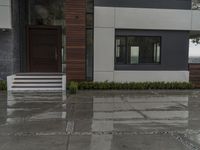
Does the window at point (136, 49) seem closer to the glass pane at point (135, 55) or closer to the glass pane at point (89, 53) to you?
the glass pane at point (135, 55)

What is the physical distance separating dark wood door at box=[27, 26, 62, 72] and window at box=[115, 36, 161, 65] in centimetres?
388

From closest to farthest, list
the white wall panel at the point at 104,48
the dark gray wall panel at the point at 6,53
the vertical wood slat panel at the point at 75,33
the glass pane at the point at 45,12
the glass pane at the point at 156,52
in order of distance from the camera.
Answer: the vertical wood slat panel at the point at 75,33
the dark gray wall panel at the point at 6,53
the white wall panel at the point at 104,48
the glass pane at the point at 156,52
the glass pane at the point at 45,12

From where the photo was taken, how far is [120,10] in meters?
13.4

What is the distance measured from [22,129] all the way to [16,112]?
193cm

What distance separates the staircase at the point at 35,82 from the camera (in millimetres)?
12570

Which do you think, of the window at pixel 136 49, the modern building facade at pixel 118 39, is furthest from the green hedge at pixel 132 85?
the window at pixel 136 49

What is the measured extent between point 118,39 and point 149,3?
7.93 feet

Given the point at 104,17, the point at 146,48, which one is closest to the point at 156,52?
the point at 146,48

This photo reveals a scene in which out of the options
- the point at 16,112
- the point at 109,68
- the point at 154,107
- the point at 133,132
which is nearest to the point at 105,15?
the point at 109,68

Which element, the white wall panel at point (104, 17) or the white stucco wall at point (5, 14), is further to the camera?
the white wall panel at point (104, 17)

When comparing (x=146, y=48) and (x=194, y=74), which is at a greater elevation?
(x=146, y=48)

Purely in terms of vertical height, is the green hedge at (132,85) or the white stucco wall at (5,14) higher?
the white stucco wall at (5,14)

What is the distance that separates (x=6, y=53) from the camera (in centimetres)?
1327

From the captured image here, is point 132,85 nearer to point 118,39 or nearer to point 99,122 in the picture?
point 118,39
